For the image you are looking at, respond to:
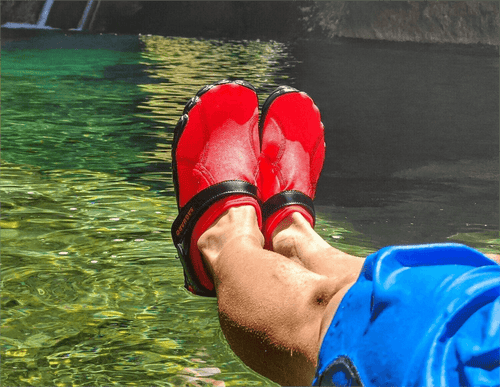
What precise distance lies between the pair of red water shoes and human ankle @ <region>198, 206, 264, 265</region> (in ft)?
0.12

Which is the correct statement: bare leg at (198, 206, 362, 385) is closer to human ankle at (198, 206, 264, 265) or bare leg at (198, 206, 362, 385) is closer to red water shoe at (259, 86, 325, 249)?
human ankle at (198, 206, 264, 265)

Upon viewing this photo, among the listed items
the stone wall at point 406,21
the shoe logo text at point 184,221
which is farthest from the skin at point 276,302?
the stone wall at point 406,21

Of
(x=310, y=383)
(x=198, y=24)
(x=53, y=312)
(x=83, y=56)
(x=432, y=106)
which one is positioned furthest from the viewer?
(x=198, y=24)

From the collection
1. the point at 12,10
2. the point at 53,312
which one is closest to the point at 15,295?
the point at 53,312

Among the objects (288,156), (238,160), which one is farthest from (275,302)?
(288,156)

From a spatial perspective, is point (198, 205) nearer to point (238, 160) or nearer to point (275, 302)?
point (238, 160)

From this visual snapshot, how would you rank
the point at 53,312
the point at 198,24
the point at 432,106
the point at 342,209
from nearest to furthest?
1. the point at 53,312
2. the point at 342,209
3. the point at 432,106
4. the point at 198,24

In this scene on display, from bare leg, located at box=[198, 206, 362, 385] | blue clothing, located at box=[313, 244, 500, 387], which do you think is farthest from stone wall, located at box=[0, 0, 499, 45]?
blue clothing, located at box=[313, 244, 500, 387]

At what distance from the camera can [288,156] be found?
179 centimetres

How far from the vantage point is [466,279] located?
2.12ft

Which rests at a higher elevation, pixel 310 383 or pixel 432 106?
pixel 310 383

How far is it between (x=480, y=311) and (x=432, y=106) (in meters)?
3.92

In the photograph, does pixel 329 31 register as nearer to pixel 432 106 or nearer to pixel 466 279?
pixel 432 106

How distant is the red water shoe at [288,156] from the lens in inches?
62.2
